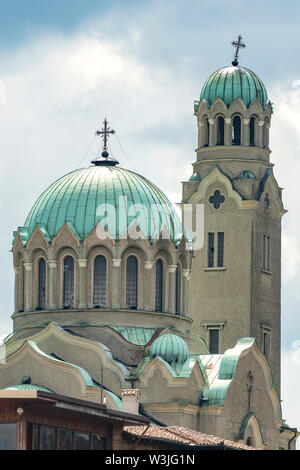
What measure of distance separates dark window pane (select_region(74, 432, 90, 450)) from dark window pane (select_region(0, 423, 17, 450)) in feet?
9.23

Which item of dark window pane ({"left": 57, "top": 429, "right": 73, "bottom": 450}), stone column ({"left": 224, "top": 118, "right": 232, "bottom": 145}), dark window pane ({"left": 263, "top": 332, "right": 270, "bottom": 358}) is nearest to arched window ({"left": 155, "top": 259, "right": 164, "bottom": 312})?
dark window pane ({"left": 263, "top": 332, "right": 270, "bottom": 358})

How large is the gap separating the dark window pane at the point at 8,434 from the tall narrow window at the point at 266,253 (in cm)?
4117

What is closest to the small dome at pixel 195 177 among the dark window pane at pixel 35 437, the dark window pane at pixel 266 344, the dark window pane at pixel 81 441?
the dark window pane at pixel 266 344

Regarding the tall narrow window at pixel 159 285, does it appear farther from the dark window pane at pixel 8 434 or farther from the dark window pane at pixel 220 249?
the dark window pane at pixel 8 434

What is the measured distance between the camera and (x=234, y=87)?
96.0 metres

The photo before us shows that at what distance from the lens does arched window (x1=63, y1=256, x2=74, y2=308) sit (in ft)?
278

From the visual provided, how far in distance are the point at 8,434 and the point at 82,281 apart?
28088 millimetres

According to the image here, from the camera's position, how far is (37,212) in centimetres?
8644

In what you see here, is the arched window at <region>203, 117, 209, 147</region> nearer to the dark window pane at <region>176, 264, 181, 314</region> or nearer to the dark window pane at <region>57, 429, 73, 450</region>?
the dark window pane at <region>176, 264, 181, 314</region>

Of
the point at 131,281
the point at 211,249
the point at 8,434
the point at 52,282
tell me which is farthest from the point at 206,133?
the point at 8,434

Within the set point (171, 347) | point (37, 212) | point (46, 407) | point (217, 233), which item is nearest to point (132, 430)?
point (46, 407)

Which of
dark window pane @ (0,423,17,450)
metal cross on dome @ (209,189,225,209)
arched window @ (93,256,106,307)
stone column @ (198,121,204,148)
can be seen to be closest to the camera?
dark window pane @ (0,423,17,450)
